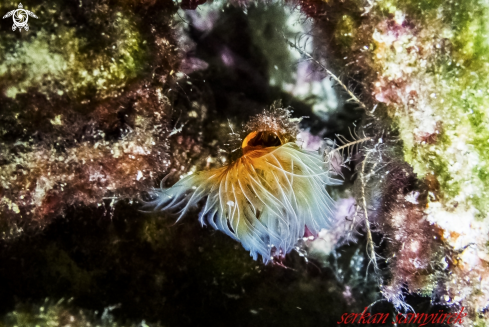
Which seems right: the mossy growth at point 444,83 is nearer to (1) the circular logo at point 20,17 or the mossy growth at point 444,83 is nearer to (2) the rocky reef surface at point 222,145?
(2) the rocky reef surface at point 222,145

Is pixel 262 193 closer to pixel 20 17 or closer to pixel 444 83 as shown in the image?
pixel 444 83

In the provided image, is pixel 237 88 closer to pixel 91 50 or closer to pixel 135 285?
pixel 91 50

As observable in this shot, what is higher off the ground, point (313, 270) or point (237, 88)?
point (237, 88)

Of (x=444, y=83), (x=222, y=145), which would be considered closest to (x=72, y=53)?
(x=222, y=145)

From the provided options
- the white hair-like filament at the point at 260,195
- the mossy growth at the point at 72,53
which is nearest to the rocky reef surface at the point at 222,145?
the mossy growth at the point at 72,53

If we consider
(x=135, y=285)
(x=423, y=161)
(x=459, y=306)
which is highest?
(x=423, y=161)

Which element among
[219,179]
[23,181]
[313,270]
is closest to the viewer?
[23,181]

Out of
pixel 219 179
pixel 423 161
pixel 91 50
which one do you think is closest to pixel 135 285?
pixel 219 179
